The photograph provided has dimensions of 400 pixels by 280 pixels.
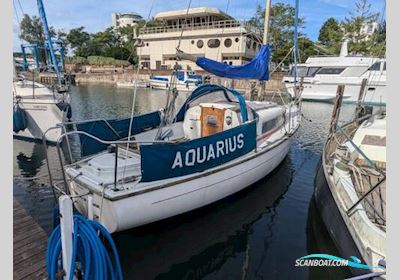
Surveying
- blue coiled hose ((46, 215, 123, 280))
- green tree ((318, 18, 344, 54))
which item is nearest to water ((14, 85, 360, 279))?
blue coiled hose ((46, 215, 123, 280))

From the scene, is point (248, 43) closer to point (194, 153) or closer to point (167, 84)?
point (167, 84)

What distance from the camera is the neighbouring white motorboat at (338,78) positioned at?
25906 mm

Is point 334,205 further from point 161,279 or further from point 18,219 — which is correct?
point 18,219

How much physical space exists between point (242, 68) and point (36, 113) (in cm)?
987

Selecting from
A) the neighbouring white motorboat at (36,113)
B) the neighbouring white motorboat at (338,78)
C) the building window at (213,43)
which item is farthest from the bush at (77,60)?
the neighbouring white motorboat at (36,113)

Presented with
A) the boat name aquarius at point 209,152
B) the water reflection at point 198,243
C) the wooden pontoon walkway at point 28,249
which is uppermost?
the boat name aquarius at point 209,152

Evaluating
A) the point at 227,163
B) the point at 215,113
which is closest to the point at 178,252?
the point at 227,163

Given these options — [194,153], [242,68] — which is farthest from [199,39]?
[194,153]

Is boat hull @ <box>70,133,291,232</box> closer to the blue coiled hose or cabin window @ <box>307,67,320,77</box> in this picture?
the blue coiled hose

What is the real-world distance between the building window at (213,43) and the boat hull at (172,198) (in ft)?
142

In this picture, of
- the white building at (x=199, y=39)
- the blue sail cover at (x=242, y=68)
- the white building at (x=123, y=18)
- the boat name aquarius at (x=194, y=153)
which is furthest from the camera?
the white building at (x=123, y=18)

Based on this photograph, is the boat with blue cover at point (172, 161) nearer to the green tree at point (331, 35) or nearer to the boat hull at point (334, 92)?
the boat hull at point (334, 92)

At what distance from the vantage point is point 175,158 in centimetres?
532

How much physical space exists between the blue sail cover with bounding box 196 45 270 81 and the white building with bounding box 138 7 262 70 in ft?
120
